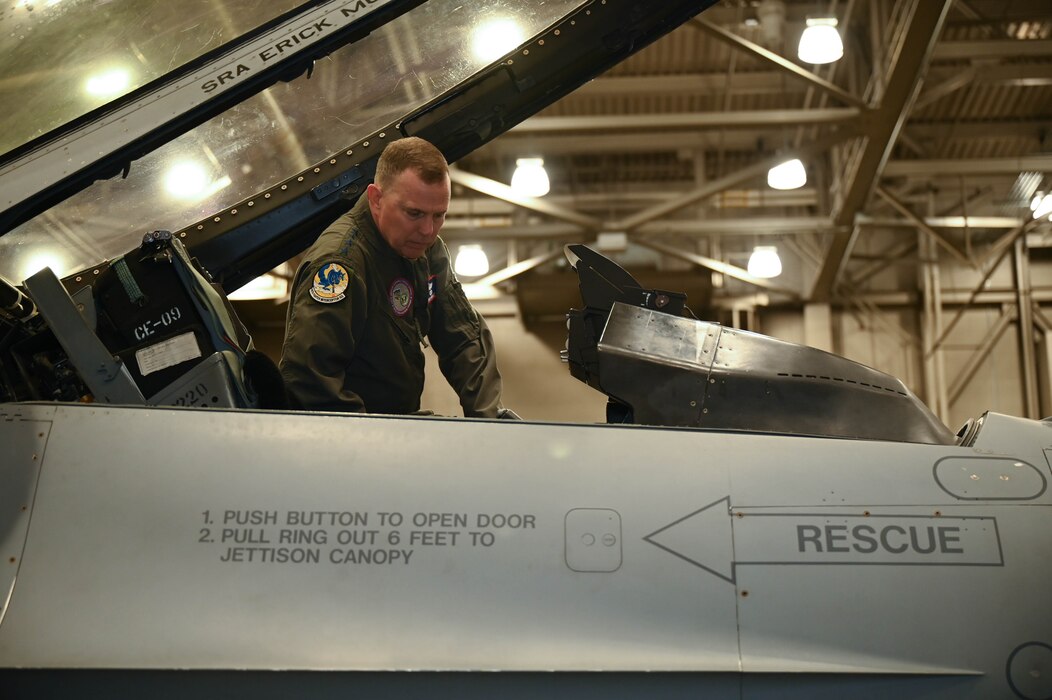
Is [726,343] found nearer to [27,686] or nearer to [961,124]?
[27,686]

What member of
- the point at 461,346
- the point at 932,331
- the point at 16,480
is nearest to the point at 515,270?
the point at 932,331

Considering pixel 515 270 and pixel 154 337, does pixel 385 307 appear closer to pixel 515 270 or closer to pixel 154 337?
pixel 154 337

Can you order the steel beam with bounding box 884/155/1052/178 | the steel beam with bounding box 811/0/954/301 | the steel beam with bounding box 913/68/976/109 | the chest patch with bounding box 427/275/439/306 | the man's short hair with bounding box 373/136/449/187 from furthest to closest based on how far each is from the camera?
1. the steel beam with bounding box 884/155/1052/178
2. the steel beam with bounding box 913/68/976/109
3. the steel beam with bounding box 811/0/954/301
4. the chest patch with bounding box 427/275/439/306
5. the man's short hair with bounding box 373/136/449/187

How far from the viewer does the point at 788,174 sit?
9.41m

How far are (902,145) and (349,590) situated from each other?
10.4m

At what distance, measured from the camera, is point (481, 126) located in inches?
134

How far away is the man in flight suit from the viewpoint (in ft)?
9.15

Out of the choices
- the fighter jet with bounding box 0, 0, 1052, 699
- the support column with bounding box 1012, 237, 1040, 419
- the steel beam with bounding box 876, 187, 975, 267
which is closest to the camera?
the fighter jet with bounding box 0, 0, 1052, 699

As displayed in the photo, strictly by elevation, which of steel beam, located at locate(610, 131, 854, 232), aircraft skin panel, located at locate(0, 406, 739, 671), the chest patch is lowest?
aircraft skin panel, located at locate(0, 406, 739, 671)

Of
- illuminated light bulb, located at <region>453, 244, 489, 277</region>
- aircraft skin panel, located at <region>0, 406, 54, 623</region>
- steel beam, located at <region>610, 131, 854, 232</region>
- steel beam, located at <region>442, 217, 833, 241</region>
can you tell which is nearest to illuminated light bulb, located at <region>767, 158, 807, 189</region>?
steel beam, located at <region>610, 131, 854, 232</region>

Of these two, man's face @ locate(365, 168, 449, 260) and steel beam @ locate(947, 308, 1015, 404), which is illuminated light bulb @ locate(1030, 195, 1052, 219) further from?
man's face @ locate(365, 168, 449, 260)

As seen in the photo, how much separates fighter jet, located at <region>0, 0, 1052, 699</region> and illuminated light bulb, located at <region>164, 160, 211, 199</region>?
1.10ft

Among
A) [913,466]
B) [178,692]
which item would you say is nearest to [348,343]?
[178,692]

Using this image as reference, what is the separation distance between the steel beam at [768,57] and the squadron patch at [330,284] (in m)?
5.65
